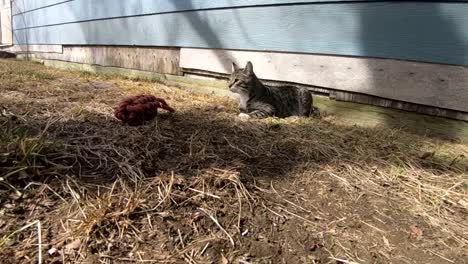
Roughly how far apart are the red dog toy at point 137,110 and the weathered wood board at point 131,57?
2.39 meters

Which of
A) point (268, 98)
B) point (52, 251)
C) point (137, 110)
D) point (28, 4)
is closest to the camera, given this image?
point (52, 251)

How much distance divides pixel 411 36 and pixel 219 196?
2200 millimetres

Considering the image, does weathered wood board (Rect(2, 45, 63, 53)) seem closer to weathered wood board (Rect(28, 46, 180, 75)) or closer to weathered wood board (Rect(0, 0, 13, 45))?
weathered wood board (Rect(28, 46, 180, 75))

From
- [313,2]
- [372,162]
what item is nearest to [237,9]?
[313,2]

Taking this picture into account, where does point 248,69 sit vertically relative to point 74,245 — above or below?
above

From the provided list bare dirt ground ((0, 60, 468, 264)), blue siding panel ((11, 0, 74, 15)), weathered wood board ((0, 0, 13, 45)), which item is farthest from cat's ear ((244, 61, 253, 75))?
weathered wood board ((0, 0, 13, 45))

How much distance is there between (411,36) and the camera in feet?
9.88

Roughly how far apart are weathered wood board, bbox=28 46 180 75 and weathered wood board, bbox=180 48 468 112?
1.21m

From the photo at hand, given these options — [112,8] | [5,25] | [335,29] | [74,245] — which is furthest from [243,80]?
[5,25]

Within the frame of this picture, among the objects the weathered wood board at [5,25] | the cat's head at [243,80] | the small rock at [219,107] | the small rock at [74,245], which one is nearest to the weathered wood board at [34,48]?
the weathered wood board at [5,25]

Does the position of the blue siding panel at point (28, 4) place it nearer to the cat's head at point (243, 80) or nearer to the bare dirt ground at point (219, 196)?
the cat's head at point (243, 80)

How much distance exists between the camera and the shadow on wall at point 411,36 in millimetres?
2824

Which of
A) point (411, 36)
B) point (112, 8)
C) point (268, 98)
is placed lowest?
point (268, 98)

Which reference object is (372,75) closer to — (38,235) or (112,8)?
(38,235)
